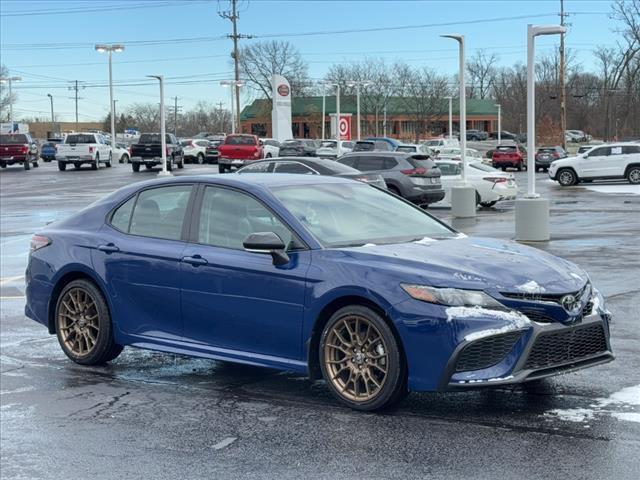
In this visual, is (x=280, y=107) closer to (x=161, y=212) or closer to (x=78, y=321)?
(x=78, y=321)

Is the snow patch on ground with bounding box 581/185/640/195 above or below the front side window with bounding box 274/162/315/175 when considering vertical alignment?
Answer: below

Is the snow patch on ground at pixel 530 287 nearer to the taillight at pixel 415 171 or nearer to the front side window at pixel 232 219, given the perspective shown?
the front side window at pixel 232 219

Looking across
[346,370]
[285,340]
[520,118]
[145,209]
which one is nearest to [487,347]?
[346,370]

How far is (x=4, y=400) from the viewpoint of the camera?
6.95 m

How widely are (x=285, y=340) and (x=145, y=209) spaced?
192cm

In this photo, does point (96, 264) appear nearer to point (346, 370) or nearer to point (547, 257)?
point (346, 370)

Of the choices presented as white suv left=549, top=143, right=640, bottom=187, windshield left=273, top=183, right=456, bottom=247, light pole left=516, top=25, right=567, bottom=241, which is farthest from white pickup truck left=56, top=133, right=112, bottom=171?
windshield left=273, top=183, right=456, bottom=247

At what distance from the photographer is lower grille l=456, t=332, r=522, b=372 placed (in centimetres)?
Result: 561

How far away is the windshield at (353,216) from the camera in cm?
659

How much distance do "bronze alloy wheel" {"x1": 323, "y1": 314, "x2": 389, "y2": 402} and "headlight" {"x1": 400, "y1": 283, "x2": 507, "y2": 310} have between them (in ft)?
1.34

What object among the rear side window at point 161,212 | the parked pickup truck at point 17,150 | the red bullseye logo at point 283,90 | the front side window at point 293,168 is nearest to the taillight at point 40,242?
the rear side window at point 161,212

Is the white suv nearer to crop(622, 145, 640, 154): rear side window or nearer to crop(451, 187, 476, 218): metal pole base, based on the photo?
crop(622, 145, 640, 154): rear side window

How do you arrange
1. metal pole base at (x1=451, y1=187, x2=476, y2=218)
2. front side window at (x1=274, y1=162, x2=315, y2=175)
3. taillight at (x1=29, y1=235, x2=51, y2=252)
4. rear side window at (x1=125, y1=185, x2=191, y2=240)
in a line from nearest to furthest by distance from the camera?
rear side window at (x1=125, y1=185, x2=191, y2=240) → taillight at (x1=29, y1=235, x2=51, y2=252) → front side window at (x1=274, y1=162, x2=315, y2=175) → metal pole base at (x1=451, y1=187, x2=476, y2=218)

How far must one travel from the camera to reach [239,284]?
6574 millimetres
